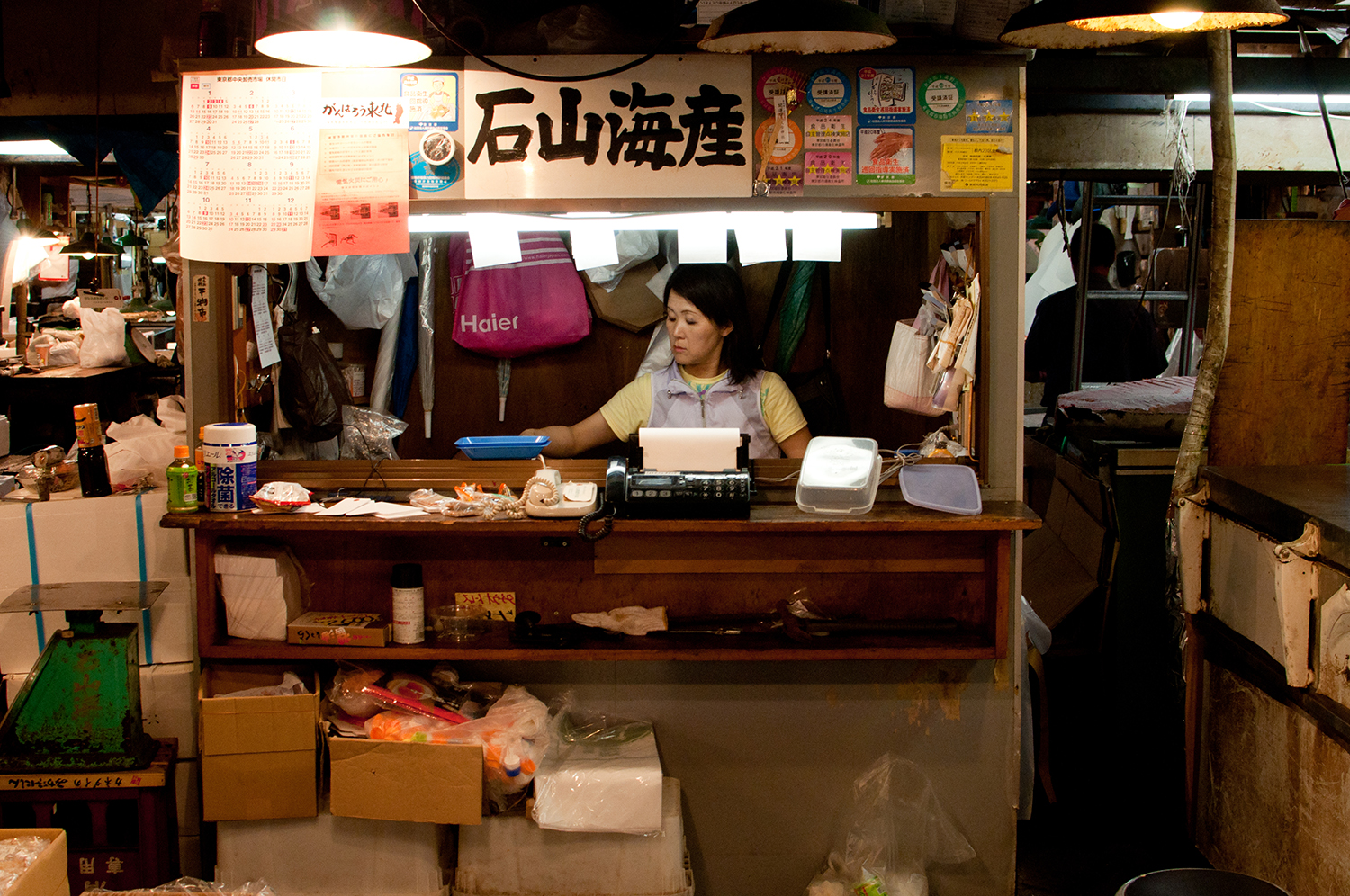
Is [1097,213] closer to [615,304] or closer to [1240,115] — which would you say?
[1240,115]

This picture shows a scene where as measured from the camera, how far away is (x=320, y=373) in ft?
12.3

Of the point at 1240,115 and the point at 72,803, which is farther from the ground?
the point at 1240,115

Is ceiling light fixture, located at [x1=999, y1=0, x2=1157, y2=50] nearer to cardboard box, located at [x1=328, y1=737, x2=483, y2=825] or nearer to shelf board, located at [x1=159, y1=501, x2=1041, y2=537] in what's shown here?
shelf board, located at [x1=159, y1=501, x2=1041, y2=537]

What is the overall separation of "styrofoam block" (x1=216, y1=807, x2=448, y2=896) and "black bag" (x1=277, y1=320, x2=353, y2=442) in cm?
142

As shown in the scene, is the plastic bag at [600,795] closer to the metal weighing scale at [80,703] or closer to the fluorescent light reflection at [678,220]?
the metal weighing scale at [80,703]

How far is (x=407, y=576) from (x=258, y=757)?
607 mm

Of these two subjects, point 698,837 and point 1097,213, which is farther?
point 1097,213

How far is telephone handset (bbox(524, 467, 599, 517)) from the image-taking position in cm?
271

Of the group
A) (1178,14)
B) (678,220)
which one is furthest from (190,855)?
(1178,14)

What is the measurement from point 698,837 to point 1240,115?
429cm

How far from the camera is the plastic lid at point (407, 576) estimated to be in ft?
9.39

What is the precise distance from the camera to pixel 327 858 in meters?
2.80

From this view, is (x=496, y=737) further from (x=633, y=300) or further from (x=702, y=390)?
(x=633, y=300)

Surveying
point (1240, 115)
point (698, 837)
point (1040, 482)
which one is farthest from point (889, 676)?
point (1240, 115)
